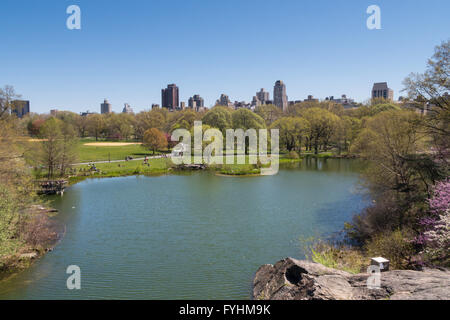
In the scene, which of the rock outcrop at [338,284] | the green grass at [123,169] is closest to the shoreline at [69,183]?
the green grass at [123,169]

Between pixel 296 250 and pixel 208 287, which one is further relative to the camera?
pixel 296 250

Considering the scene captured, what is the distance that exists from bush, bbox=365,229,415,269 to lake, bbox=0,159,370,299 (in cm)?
360

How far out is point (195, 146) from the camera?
160ft

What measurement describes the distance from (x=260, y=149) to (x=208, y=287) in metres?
44.4

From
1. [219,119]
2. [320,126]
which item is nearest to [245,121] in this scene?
[219,119]

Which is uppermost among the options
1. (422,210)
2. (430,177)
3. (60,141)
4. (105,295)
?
(60,141)

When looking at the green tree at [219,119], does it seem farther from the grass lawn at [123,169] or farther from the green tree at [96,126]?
the green tree at [96,126]

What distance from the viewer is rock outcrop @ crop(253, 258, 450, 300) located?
6895 mm

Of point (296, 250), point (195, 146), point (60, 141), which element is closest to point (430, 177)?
point (296, 250)

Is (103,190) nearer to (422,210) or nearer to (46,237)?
(46,237)

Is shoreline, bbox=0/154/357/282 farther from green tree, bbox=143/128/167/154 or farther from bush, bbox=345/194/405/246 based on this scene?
green tree, bbox=143/128/167/154

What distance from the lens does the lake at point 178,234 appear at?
11.7 meters

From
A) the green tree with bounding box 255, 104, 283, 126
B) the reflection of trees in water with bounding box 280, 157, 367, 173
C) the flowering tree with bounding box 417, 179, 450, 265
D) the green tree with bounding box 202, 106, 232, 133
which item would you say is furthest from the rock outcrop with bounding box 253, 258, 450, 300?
the green tree with bounding box 255, 104, 283, 126

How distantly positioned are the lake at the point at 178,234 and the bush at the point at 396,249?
142 inches
